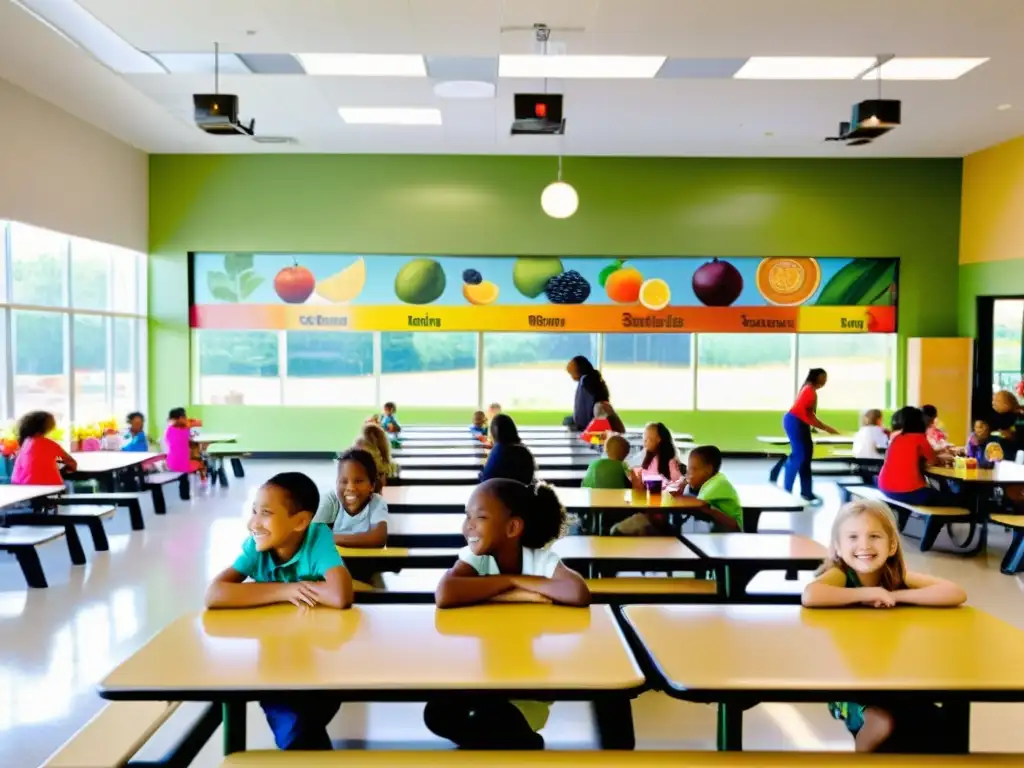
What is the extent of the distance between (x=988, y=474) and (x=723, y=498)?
313 cm

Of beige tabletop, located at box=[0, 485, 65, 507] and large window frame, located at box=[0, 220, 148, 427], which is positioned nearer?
beige tabletop, located at box=[0, 485, 65, 507]

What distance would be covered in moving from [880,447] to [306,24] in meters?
6.57

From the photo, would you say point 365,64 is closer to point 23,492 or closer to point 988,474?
point 23,492

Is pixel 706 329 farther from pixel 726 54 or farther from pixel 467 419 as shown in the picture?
pixel 726 54

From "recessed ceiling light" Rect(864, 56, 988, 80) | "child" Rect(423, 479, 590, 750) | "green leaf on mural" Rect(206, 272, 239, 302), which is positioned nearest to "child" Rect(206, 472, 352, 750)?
"child" Rect(423, 479, 590, 750)

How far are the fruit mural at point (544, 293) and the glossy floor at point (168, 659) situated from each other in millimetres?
4587

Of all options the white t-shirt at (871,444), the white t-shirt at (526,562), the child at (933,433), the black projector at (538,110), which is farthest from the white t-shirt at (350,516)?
the white t-shirt at (871,444)

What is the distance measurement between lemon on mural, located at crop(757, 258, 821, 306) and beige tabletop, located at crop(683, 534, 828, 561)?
8.66 meters

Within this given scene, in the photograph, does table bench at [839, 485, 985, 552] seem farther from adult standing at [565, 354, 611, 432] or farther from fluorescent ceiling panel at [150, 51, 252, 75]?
fluorescent ceiling panel at [150, 51, 252, 75]

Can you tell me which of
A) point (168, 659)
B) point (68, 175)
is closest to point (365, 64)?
point (68, 175)

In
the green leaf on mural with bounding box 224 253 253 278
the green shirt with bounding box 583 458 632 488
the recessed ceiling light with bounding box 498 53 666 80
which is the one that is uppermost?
the recessed ceiling light with bounding box 498 53 666 80

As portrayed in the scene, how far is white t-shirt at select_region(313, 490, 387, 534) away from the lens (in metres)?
3.89

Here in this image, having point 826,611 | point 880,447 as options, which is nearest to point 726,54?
point 880,447

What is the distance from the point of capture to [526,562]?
2.82 m
